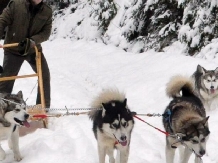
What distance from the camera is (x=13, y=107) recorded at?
3936 millimetres

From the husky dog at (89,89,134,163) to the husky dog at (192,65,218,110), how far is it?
3082 mm

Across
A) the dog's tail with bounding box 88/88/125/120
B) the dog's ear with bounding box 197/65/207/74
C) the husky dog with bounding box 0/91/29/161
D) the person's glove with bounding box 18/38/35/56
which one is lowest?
the dog's ear with bounding box 197/65/207/74

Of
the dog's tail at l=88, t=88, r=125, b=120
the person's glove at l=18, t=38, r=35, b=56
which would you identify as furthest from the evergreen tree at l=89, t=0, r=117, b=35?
the dog's tail at l=88, t=88, r=125, b=120

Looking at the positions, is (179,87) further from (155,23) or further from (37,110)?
(155,23)

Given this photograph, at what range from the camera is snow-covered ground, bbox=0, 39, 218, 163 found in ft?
14.3

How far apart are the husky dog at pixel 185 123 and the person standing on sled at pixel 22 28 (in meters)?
1.76

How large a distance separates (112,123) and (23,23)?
2046 mm

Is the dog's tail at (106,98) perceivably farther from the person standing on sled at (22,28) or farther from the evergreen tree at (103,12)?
the evergreen tree at (103,12)

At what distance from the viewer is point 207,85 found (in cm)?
657

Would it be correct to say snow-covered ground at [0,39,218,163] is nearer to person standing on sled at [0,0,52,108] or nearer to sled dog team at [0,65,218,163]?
sled dog team at [0,65,218,163]

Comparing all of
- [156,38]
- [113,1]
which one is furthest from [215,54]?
[113,1]

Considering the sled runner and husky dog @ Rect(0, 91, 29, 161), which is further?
the sled runner

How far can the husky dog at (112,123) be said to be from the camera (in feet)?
11.5

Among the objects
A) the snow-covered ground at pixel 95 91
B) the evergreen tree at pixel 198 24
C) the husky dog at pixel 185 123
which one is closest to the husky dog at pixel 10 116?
the snow-covered ground at pixel 95 91
